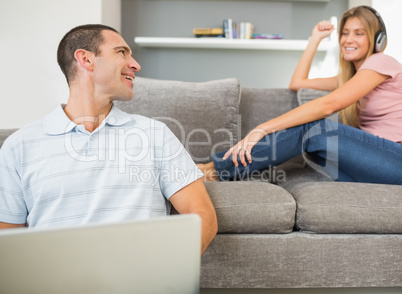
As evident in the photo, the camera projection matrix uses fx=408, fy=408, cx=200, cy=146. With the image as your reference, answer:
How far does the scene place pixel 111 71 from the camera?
4.02 ft

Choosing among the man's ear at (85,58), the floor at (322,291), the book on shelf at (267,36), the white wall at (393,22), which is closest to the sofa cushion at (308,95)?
the floor at (322,291)

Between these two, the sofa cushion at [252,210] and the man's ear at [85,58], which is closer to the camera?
the man's ear at [85,58]

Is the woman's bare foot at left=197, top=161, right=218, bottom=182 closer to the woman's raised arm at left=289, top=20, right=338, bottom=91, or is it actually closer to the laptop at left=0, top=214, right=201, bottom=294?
the woman's raised arm at left=289, top=20, right=338, bottom=91

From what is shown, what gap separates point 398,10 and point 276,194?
2330mm

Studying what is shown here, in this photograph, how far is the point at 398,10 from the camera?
3.03 m

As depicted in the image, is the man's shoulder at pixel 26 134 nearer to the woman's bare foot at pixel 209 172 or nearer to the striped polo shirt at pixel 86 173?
the striped polo shirt at pixel 86 173

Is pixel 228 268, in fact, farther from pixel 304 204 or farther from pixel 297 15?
pixel 297 15

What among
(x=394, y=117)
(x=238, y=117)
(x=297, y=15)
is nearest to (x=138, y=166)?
(x=238, y=117)

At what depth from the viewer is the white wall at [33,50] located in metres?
2.89

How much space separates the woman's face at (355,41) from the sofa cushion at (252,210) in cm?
91

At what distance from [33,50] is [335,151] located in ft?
7.44

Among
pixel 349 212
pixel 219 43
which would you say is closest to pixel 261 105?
pixel 349 212

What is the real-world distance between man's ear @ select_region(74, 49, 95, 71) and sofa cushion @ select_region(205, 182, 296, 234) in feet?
1.84

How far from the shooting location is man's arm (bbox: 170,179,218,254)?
1.10m
